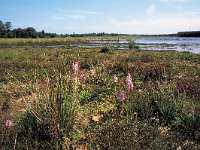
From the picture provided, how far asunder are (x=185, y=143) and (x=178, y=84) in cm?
428

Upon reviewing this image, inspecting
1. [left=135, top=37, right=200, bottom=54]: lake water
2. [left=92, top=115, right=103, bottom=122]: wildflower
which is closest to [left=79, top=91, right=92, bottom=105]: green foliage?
[left=92, top=115, right=103, bottom=122]: wildflower

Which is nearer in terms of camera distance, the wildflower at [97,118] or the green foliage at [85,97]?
the wildflower at [97,118]

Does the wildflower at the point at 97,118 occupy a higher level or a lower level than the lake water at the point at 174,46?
lower

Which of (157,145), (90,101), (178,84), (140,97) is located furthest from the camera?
(178,84)

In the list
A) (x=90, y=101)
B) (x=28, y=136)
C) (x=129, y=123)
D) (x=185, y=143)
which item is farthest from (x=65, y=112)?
(x=90, y=101)

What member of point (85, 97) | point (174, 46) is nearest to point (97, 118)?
point (85, 97)

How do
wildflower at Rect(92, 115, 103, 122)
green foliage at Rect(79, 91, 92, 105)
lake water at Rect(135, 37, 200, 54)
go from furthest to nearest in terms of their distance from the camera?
1. lake water at Rect(135, 37, 200, 54)
2. green foliage at Rect(79, 91, 92, 105)
3. wildflower at Rect(92, 115, 103, 122)

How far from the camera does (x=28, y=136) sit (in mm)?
Answer: 5305

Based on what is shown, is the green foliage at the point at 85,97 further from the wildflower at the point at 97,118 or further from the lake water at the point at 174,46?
the lake water at the point at 174,46

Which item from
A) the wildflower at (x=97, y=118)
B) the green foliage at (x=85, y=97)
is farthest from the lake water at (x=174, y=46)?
the wildflower at (x=97, y=118)

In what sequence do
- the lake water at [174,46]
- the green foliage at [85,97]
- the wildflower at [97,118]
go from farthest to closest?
the lake water at [174,46] → the green foliage at [85,97] → the wildflower at [97,118]

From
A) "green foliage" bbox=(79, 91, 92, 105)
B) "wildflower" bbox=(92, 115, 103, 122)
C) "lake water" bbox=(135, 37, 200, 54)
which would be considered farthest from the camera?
"lake water" bbox=(135, 37, 200, 54)

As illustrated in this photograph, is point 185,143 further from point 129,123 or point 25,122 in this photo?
point 25,122

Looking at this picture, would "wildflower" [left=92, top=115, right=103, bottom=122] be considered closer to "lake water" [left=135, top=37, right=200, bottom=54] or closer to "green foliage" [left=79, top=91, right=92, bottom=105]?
"green foliage" [left=79, top=91, right=92, bottom=105]
